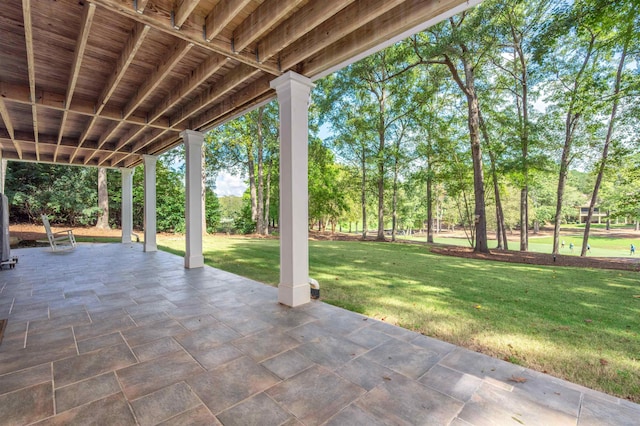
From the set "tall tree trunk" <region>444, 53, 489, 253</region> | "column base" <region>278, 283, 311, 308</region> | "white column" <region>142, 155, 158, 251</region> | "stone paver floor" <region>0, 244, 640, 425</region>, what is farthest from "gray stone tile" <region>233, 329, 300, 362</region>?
"tall tree trunk" <region>444, 53, 489, 253</region>

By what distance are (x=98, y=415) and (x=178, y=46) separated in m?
3.38

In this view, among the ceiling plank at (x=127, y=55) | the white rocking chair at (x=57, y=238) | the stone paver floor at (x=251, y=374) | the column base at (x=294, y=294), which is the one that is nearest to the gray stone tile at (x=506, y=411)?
the stone paver floor at (x=251, y=374)

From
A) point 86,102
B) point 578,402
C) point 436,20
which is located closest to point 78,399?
point 578,402

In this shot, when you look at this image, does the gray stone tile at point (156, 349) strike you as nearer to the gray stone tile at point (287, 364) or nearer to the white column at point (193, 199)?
the gray stone tile at point (287, 364)

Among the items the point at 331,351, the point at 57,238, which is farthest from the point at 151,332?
the point at 57,238

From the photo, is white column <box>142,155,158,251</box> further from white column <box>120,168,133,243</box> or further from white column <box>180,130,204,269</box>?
white column <box>180,130,204,269</box>

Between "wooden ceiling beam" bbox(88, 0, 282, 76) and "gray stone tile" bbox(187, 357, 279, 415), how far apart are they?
2.98 m

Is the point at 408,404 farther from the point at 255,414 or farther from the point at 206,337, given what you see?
the point at 206,337

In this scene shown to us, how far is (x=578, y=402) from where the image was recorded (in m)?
1.66

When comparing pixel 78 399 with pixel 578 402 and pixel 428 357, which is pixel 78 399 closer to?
pixel 428 357

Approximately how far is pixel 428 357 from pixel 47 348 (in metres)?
3.30

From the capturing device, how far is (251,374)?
1945 millimetres

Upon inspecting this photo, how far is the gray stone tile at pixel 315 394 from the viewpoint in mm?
1560

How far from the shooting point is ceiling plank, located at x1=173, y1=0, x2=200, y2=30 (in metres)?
2.19
